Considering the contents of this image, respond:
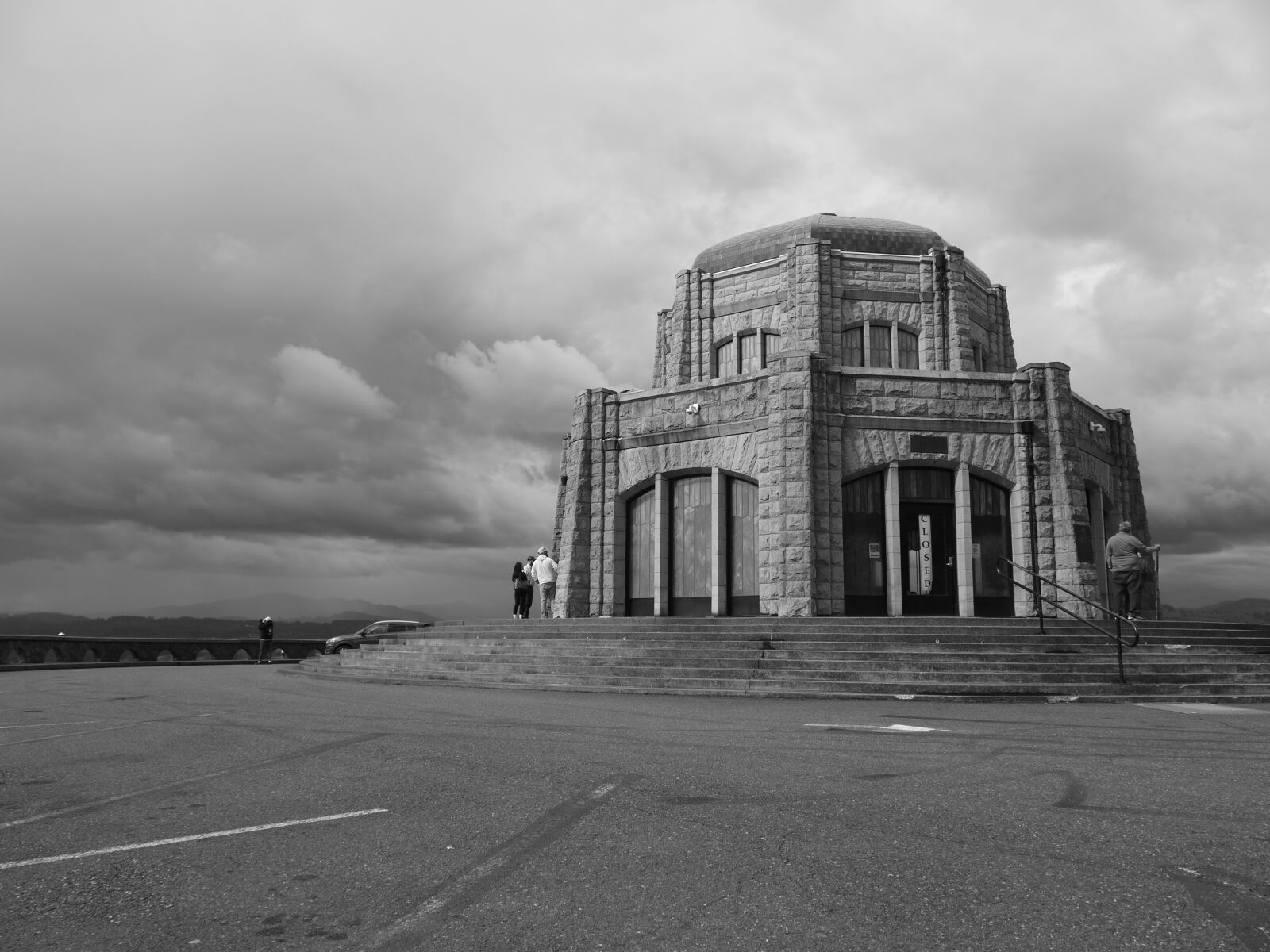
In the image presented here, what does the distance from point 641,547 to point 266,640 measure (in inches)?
535

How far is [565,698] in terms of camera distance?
13070 mm

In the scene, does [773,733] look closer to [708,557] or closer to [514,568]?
[708,557]

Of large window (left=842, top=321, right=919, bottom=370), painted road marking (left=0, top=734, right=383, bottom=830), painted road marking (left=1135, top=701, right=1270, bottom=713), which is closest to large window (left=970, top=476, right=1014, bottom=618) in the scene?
large window (left=842, top=321, right=919, bottom=370)

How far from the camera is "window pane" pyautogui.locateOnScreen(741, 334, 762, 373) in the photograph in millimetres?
26609

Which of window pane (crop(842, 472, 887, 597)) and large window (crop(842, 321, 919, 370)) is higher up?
large window (crop(842, 321, 919, 370))

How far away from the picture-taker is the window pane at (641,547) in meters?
22.6

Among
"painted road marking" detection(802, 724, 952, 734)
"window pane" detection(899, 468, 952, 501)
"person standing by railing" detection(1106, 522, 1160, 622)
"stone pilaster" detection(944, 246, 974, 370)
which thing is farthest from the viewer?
"stone pilaster" detection(944, 246, 974, 370)

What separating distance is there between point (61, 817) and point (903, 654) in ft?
39.6

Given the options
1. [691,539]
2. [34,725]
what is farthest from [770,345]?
[34,725]

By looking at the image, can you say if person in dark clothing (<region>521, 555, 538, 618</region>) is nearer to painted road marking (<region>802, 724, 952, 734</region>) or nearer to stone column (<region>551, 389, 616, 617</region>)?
stone column (<region>551, 389, 616, 617</region>)

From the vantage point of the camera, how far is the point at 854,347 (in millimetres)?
26219

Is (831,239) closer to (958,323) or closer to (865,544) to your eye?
(958,323)

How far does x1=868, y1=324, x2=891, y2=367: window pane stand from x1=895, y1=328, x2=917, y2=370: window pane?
0.31m

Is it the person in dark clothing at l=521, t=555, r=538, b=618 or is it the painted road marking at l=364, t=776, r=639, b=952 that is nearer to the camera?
the painted road marking at l=364, t=776, r=639, b=952
